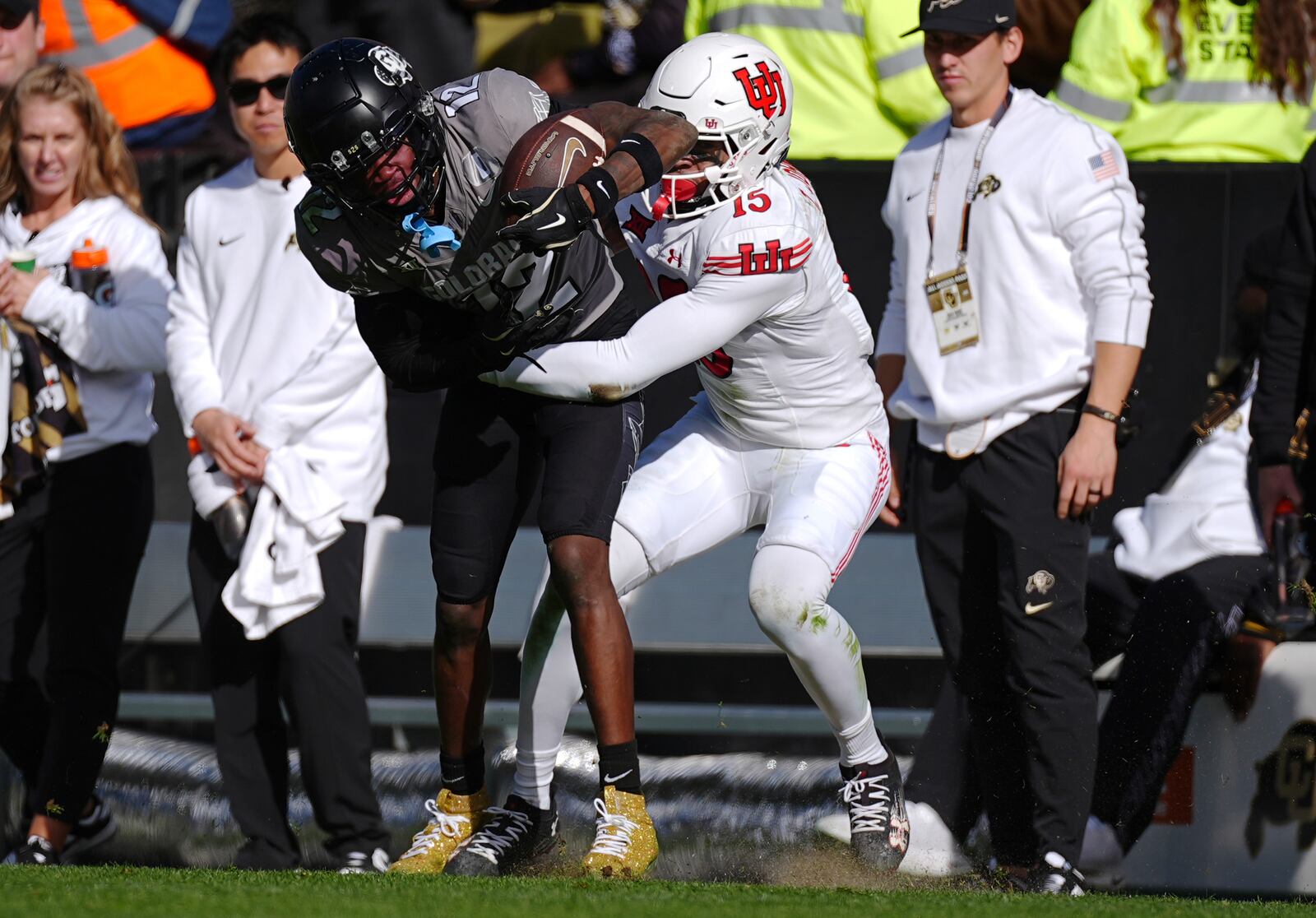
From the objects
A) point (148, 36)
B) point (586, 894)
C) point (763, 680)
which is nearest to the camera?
point (586, 894)

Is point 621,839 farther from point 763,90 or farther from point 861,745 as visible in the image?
point 763,90

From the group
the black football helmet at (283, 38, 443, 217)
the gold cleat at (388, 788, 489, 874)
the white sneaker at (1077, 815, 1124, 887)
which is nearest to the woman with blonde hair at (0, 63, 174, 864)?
the gold cleat at (388, 788, 489, 874)

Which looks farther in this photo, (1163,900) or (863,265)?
(863,265)

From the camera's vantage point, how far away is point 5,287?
221 inches

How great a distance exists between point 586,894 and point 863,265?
3.16 meters

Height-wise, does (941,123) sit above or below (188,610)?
above

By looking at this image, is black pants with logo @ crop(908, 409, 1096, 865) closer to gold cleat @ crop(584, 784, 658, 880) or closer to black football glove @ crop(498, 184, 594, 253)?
gold cleat @ crop(584, 784, 658, 880)

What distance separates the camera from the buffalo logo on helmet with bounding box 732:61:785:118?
4699mm

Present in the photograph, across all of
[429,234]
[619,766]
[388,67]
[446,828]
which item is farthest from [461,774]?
[388,67]

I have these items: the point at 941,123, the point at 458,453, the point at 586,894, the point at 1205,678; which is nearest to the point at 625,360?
the point at 458,453

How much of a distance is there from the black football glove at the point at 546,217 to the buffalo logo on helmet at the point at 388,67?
17.1 inches

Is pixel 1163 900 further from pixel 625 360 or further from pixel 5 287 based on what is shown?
pixel 5 287

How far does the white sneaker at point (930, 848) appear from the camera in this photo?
5.11m

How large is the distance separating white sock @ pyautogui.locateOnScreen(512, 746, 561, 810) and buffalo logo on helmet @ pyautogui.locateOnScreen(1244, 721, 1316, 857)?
2210 millimetres
